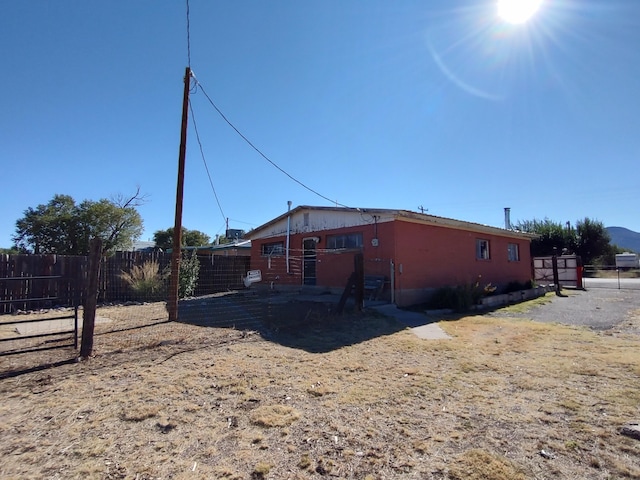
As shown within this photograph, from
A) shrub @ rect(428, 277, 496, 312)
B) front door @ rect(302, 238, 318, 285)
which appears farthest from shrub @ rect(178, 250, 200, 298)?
shrub @ rect(428, 277, 496, 312)

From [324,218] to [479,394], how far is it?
10496 millimetres

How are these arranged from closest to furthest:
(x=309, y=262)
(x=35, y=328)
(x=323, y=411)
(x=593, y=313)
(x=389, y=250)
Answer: (x=323, y=411)
(x=35, y=328)
(x=593, y=313)
(x=389, y=250)
(x=309, y=262)

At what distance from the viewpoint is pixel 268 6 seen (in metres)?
A: 8.64

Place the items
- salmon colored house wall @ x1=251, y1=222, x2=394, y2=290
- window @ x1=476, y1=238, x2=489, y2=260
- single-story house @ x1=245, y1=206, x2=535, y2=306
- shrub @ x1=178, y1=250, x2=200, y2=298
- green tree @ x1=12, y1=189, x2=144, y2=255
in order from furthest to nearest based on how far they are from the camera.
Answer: green tree @ x1=12, y1=189, x2=144, y2=255 → window @ x1=476, y1=238, x2=489, y2=260 → shrub @ x1=178, y1=250, x2=200, y2=298 → salmon colored house wall @ x1=251, y1=222, x2=394, y2=290 → single-story house @ x1=245, y1=206, x2=535, y2=306

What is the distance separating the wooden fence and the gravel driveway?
37.1ft

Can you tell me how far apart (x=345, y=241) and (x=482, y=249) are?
21.7 ft

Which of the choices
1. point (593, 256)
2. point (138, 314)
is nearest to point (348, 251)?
point (138, 314)

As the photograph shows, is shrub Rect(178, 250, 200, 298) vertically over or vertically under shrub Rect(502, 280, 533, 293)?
over

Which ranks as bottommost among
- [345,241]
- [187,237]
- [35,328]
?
[35,328]

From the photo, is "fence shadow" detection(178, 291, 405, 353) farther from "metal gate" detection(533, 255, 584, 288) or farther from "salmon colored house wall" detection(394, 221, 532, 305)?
"metal gate" detection(533, 255, 584, 288)

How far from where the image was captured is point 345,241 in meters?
13.4

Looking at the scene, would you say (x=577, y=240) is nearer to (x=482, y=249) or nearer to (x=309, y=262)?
(x=482, y=249)

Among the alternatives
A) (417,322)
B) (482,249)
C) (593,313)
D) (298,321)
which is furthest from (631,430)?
(482,249)

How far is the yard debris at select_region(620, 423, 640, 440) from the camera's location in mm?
2996
